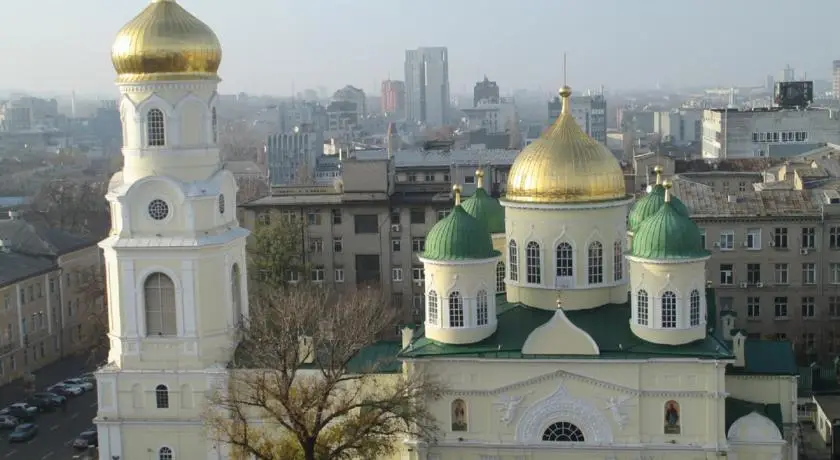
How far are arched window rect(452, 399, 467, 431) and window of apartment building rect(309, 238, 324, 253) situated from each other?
25619 mm

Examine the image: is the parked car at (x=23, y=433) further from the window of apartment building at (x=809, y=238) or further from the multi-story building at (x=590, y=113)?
the multi-story building at (x=590, y=113)

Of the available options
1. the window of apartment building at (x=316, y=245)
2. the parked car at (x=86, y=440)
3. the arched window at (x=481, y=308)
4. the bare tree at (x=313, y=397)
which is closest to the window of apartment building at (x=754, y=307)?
the window of apartment building at (x=316, y=245)

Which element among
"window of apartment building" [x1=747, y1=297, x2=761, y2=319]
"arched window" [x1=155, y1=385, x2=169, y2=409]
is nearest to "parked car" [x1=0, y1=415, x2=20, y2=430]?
"arched window" [x1=155, y1=385, x2=169, y2=409]

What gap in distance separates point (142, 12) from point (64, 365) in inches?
991

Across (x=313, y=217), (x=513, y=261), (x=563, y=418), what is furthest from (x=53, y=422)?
(x=563, y=418)

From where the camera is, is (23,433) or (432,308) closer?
(432,308)

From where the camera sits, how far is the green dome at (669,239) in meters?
30.3

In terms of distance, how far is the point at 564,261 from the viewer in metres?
32.7

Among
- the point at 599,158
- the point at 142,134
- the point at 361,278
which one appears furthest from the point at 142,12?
the point at 361,278

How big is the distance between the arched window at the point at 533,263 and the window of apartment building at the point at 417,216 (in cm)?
2306

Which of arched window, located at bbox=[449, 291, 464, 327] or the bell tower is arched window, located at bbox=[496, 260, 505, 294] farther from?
the bell tower

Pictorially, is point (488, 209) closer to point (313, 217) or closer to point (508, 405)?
point (508, 405)

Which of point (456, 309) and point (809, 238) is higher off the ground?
point (456, 309)

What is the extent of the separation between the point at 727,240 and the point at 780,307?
3.66m
